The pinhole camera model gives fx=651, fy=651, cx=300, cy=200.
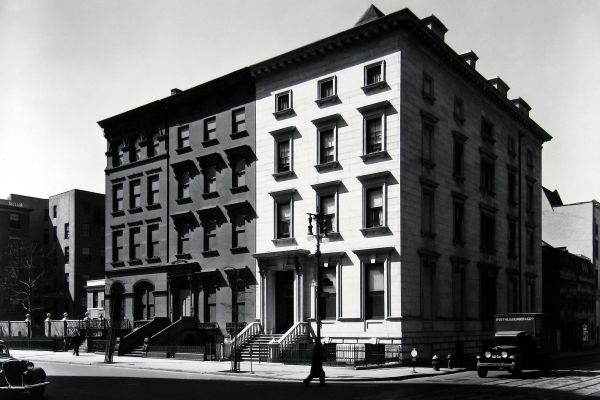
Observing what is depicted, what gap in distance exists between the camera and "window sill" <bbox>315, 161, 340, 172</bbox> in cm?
3547

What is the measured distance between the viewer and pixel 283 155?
38344 millimetres

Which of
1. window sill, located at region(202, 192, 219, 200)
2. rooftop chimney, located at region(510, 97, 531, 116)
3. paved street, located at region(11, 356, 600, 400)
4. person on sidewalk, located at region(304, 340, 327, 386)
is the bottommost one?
paved street, located at region(11, 356, 600, 400)

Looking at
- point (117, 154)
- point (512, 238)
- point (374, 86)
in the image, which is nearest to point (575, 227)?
point (512, 238)

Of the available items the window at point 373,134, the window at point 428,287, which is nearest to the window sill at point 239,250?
the window at point 373,134

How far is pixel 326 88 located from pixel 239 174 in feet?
26.5

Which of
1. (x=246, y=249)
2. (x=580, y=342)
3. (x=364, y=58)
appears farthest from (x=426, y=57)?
(x=580, y=342)

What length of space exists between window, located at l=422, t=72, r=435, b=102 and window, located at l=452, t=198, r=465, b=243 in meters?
6.48

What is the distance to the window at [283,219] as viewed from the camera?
123 feet

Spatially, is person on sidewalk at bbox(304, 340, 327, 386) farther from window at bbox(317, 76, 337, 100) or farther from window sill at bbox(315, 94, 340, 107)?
window at bbox(317, 76, 337, 100)

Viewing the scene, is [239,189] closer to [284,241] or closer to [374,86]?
Answer: [284,241]

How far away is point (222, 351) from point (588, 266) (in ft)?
137

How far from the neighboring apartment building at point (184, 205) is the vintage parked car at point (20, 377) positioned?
65.1 ft

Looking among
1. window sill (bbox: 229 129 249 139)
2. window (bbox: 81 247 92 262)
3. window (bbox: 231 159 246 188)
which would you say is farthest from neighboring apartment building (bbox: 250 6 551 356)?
window (bbox: 81 247 92 262)

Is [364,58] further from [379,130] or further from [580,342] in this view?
[580,342]
